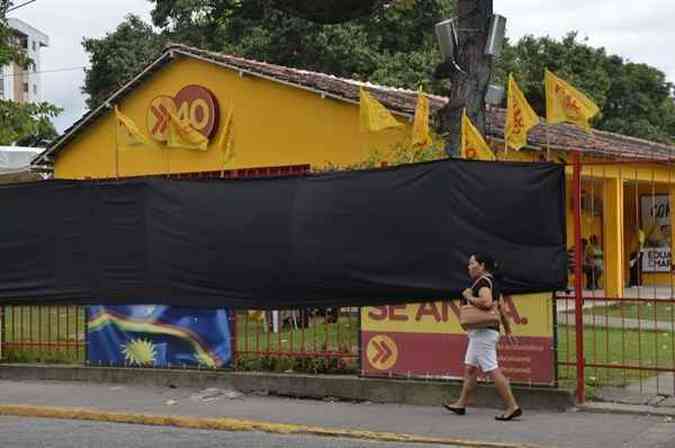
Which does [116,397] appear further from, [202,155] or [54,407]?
[202,155]

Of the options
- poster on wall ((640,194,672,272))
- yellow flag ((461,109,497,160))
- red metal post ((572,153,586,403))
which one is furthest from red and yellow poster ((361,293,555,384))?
poster on wall ((640,194,672,272))

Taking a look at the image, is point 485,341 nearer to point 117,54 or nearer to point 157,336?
point 157,336

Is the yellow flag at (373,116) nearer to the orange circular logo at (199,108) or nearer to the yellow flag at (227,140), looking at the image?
the yellow flag at (227,140)

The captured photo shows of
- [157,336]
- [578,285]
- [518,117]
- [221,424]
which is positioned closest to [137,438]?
[221,424]

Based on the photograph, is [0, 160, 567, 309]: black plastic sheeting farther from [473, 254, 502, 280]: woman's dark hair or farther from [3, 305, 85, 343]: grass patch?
[473, 254, 502, 280]: woman's dark hair

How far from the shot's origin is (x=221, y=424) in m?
9.88

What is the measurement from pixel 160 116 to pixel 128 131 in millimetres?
896

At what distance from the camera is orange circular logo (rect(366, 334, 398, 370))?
1083 cm

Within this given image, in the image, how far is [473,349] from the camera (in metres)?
9.59

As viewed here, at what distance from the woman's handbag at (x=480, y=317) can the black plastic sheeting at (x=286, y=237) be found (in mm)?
768

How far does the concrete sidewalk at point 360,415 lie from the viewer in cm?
877

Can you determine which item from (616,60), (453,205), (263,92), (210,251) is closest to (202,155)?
(263,92)

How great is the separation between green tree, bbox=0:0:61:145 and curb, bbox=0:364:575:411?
6768 mm

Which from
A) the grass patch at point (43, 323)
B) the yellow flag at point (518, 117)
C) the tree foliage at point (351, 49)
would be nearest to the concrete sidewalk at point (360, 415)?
the grass patch at point (43, 323)
